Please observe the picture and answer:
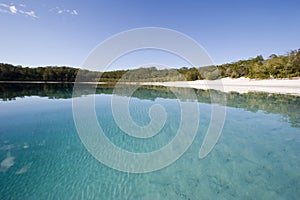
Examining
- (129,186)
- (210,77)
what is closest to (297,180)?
(129,186)

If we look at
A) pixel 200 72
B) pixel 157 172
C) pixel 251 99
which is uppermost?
pixel 200 72

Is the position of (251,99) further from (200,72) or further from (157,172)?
(200,72)

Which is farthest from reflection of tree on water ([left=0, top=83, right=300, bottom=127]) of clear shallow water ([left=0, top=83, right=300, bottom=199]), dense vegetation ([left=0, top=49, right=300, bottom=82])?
dense vegetation ([left=0, top=49, right=300, bottom=82])

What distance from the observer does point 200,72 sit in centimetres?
4431

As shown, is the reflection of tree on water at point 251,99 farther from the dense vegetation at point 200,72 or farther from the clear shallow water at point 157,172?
the dense vegetation at point 200,72

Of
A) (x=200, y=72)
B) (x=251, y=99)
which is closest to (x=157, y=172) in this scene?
(x=251, y=99)

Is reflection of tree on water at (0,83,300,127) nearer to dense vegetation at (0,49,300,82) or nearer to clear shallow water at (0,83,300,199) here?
clear shallow water at (0,83,300,199)

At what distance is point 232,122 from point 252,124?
3.02 ft

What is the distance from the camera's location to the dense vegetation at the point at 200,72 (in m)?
30.9

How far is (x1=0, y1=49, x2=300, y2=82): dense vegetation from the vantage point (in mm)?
30891

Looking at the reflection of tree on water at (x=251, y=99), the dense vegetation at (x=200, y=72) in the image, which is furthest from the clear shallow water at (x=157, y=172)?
the dense vegetation at (x=200, y=72)

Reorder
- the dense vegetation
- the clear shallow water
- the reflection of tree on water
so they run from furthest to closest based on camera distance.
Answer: the dense vegetation
the reflection of tree on water
the clear shallow water

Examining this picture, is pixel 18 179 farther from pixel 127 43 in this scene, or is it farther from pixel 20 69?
pixel 20 69

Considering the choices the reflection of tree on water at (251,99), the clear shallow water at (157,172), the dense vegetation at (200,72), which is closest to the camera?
the clear shallow water at (157,172)
